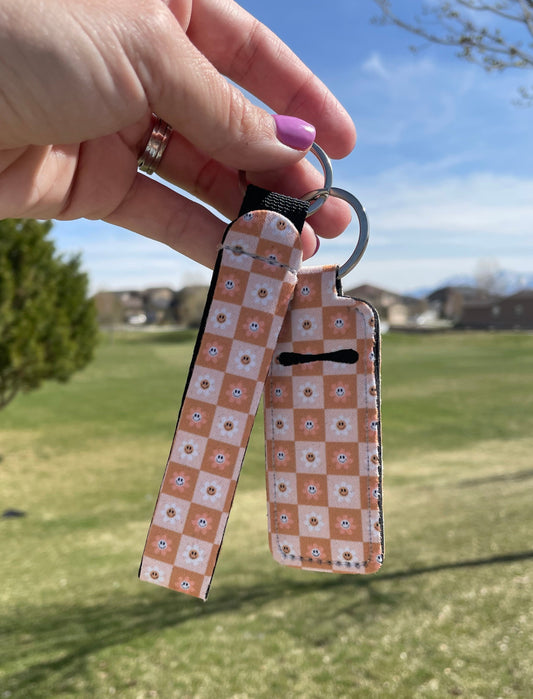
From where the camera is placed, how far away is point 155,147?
1740mm

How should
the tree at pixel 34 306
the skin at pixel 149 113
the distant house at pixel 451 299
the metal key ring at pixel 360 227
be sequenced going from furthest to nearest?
1. the distant house at pixel 451 299
2. the tree at pixel 34 306
3. the metal key ring at pixel 360 227
4. the skin at pixel 149 113

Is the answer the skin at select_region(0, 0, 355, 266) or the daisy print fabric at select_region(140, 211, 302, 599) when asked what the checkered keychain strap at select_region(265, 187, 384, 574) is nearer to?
the daisy print fabric at select_region(140, 211, 302, 599)

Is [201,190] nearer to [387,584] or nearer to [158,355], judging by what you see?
[387,584]

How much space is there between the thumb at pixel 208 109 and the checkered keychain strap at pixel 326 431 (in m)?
0.26

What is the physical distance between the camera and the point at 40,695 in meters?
3.92

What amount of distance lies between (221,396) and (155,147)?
849mm

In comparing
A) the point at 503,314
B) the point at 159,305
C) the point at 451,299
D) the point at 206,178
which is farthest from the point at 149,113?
the point at 451,299

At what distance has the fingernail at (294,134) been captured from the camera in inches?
Result: 57.2

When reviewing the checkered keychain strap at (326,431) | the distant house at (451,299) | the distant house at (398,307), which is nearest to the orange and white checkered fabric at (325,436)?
the checkered keychain strap at (326,431)

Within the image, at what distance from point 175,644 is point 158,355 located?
126ft

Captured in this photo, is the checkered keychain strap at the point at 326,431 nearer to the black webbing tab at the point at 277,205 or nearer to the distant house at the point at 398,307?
the black webbing tab at the point at 277,205

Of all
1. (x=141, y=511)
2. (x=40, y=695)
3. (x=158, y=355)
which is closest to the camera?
(x=40, y=695)

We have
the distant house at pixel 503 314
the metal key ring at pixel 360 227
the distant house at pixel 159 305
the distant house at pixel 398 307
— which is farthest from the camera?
the distant house at pixel 159 305

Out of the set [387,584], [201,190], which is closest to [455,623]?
[387,584]
